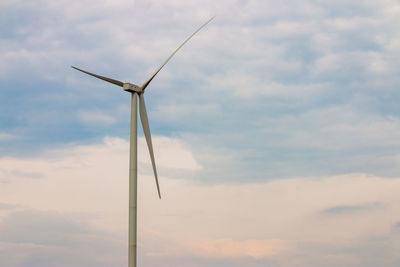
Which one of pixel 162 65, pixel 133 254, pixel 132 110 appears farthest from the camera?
pixel 162 65

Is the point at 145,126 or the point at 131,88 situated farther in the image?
the point at 145,126

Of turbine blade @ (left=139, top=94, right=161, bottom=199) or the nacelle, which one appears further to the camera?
turbine blade @ (left=139, top=94, right=161, bottom=199)

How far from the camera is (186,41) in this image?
73.2m

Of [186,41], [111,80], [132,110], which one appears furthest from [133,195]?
[186,41]

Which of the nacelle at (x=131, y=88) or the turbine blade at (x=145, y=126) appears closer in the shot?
the nacelle at (x=131, y=88)

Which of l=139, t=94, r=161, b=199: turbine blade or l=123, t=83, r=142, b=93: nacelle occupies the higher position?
l=123, t=83, r=142, b=93: nacelle

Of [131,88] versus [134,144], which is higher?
[131,88]

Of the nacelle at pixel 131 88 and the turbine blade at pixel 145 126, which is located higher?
the nacelle at pixel 131 88

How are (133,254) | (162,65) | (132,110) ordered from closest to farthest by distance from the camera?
(133,254) < (132,110) < (162,65)

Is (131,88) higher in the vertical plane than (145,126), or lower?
higher

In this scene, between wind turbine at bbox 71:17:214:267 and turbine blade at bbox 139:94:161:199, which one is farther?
turbine blade at bbox 139:94:161:199

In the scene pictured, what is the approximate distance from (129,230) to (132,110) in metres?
14.5

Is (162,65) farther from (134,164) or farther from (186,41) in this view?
(134,164)

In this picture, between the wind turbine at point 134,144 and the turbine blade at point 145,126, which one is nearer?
the wind turbine at point 134,144
